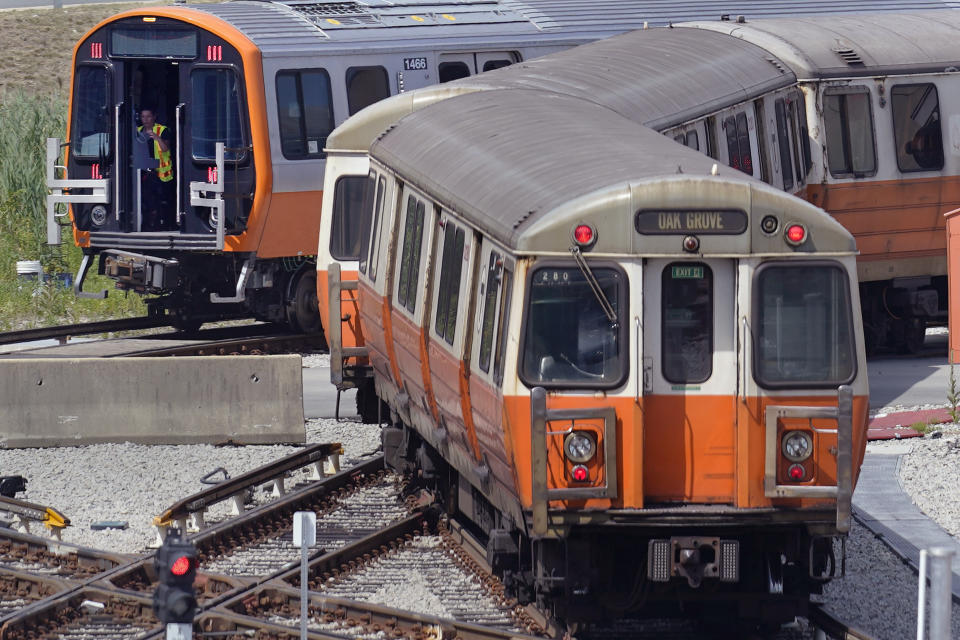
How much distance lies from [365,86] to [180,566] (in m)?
13.7

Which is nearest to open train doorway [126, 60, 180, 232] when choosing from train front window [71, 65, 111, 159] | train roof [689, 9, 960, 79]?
train front window [71, 65, 111, 159]

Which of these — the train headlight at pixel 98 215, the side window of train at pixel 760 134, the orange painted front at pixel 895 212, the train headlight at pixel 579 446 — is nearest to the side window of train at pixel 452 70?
the train headlight at pixel 98 215

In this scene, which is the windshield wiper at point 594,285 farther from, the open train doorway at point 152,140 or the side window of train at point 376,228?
the open train doorway at point 152,140

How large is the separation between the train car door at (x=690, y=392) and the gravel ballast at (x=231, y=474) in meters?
2.07

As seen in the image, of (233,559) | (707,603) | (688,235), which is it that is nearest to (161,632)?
(233,559)

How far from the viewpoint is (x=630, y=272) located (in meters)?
9.62

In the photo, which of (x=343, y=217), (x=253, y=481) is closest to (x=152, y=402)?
(x=343, y=217)

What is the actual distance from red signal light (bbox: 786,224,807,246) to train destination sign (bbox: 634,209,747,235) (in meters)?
0.24

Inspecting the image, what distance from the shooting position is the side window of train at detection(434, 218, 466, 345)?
37.2 ft

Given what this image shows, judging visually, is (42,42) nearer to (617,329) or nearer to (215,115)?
(215,115)

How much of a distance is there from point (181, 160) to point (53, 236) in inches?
72.1

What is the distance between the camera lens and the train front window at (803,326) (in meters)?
9.63

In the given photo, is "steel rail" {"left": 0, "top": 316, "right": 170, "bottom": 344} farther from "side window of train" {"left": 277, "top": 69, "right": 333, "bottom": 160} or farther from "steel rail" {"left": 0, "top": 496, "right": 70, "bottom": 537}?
"steel rail" {"left": 0, "top": 496, "right": 70, "bottom": 537}

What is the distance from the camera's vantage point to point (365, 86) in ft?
70.9
